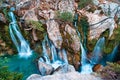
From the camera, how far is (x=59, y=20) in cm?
1340

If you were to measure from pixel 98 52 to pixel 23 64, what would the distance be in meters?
4.59

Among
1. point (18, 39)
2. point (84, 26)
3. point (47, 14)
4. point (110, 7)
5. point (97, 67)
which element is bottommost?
point (97, 67)

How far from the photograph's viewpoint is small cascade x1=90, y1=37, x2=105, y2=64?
43.1ft

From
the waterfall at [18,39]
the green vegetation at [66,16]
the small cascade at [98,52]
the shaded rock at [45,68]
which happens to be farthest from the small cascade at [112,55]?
the waterfall at [18,39]

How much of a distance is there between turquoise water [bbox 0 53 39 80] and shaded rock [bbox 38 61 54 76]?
402 mm

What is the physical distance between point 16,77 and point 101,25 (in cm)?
730

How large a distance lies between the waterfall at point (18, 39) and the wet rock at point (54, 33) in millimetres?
1853

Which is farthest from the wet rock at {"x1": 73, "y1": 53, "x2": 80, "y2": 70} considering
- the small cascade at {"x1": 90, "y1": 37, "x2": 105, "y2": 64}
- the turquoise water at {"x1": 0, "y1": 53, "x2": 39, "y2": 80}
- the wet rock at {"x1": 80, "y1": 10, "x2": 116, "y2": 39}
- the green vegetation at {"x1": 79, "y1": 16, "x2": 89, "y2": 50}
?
the turquoise water at {"x1": 0, "y1": 53, "x2": 39, "y2": 80}

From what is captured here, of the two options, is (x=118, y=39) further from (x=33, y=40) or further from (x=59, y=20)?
(x=33, y=40)

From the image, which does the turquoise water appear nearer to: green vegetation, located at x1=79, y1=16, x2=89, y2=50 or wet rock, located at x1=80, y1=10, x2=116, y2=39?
green vegetation, located at x1=79, y1=16, x2=89, y2=50

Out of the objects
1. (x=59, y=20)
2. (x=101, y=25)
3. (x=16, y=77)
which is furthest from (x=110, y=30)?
(x=16, y=77)

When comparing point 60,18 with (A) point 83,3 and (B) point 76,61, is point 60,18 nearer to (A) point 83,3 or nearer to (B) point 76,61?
(A) point 83,3

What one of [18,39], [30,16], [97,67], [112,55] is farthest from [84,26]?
[18,39]

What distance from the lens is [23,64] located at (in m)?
13.0
